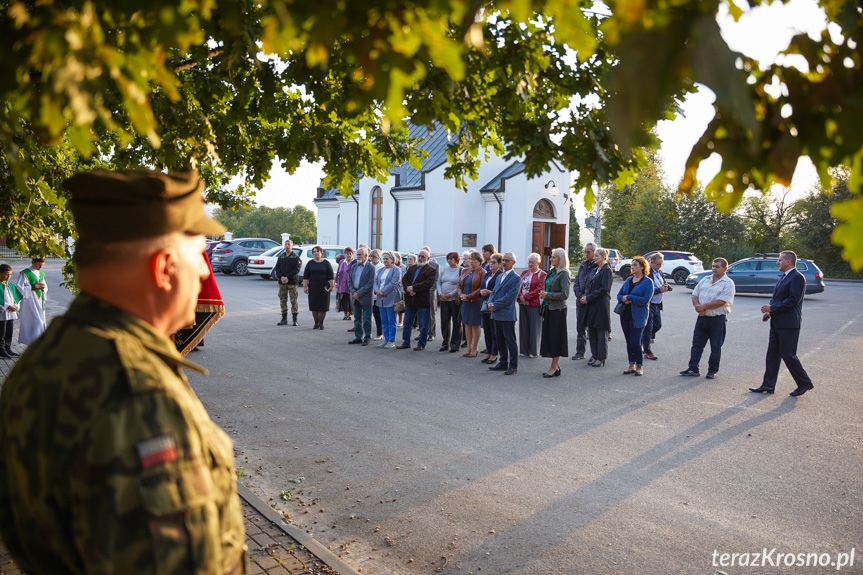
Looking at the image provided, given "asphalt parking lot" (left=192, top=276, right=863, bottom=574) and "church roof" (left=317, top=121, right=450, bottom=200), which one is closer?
"asphalt parking lot" (left=192, top=276, right=863, bottom=574)

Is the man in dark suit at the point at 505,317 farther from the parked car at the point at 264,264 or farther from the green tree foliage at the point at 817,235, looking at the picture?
the green tree foliage at the point at 817,235

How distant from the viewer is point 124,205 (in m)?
1.66

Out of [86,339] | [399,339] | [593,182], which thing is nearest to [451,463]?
[593,182]

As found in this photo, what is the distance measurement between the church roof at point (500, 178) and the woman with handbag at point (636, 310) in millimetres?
22040

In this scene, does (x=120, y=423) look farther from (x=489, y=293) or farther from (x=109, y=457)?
(x=489, y=293)

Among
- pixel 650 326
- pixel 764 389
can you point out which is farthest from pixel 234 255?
pixel 764 389

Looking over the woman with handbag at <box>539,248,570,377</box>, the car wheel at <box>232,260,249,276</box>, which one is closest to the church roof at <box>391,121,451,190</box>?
the car wheel at <box>232,260,249,276</box>

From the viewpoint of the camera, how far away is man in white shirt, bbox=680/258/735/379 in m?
10.2

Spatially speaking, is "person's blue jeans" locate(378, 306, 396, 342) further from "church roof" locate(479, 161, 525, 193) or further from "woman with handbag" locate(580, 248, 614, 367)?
"church roof" locate(479, 161, 525, 193)

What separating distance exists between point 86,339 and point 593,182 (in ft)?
9.61

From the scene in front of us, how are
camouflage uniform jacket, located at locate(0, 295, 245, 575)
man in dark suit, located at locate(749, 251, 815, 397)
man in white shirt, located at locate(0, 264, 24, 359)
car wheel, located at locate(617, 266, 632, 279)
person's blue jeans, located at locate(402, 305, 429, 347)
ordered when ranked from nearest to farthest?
camouflage uniform jacket, located at locate(0, 295, 245, 575)
man in dark suit, located at locate(749, 251, 815, 397)
man in white shirt, located at locate(0, 264, 24, 359)
person's blue jeans, located at locate(402, 305, 429, 347)
car wheel, located at locate(617, 266, 632, 279)

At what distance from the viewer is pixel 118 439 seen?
1433mm

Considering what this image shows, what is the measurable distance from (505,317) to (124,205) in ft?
30.1

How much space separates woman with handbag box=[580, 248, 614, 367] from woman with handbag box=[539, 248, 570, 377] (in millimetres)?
659
